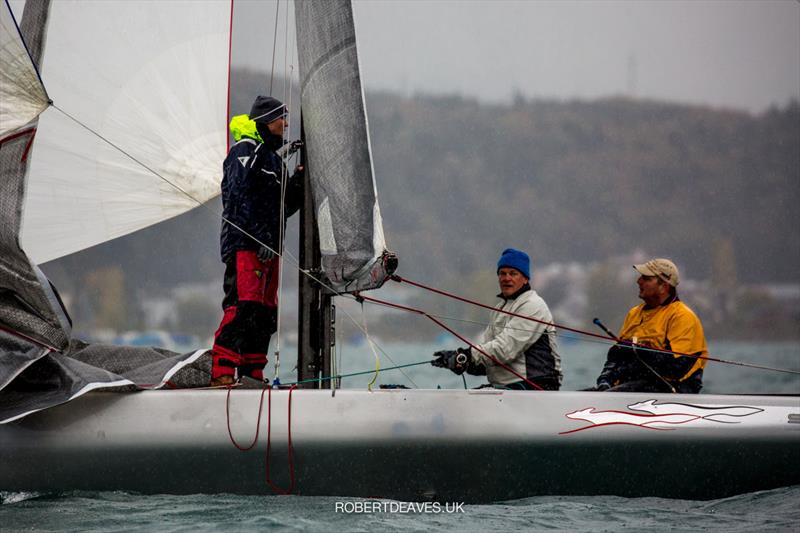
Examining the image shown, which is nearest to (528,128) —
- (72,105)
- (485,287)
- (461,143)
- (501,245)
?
(461,143)

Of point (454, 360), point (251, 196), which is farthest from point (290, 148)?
point (454, 360)

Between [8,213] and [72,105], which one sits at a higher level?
[72,105]

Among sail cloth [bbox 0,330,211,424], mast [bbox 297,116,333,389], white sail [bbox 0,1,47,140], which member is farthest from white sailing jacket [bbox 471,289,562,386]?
white sail [bbox 0,1,47,140]

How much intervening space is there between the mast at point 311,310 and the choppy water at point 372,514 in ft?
2.56

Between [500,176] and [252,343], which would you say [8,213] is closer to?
[252,343]

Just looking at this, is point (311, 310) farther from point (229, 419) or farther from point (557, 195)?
point (557, 195)

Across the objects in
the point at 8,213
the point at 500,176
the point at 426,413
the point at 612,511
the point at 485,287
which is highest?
the point at 500,176

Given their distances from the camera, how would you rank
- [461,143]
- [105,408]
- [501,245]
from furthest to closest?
Answer: [461,143] < [501,245] < [105,408]

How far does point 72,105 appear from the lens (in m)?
5.50

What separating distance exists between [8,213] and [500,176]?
55.5m

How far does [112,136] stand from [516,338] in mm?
2474

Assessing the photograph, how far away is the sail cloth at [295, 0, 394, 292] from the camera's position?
4.62m

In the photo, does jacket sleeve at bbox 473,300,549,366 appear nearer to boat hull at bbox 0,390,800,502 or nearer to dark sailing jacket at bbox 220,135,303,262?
boat hull at bbox 0,390,800,502

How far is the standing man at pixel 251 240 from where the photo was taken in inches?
182
